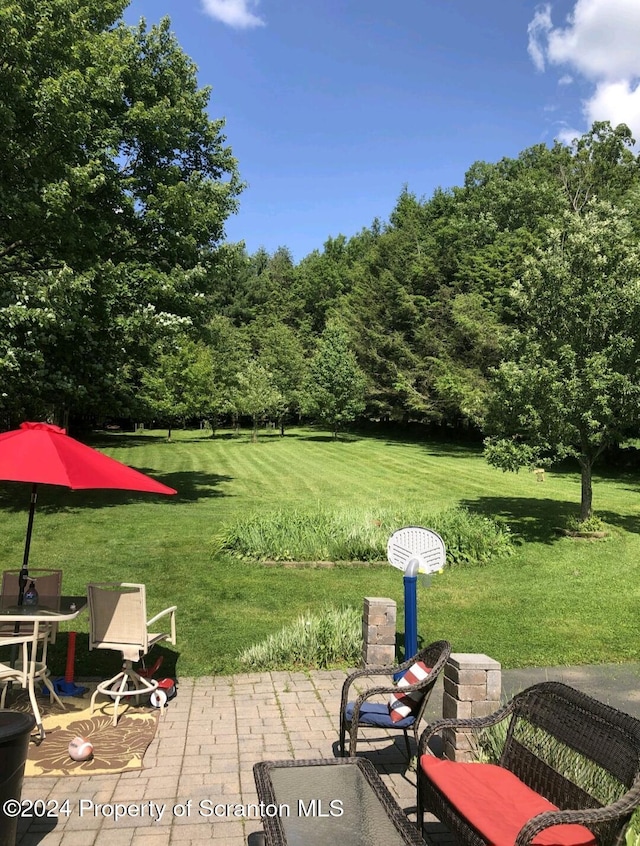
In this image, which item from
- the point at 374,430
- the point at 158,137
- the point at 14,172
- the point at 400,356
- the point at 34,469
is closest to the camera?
the point at 34,469

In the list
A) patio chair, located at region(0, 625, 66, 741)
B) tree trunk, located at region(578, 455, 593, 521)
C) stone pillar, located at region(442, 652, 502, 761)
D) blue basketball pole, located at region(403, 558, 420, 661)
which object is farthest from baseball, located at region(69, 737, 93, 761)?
tree trunk, located at region(578, 455, 593, 521)

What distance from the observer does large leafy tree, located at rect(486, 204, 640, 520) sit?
12891 millimetres

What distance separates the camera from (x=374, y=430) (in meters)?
52.7

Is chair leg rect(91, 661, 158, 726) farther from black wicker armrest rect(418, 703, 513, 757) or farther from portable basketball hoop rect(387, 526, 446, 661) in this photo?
black wicker armrest rect(418, 703, 513, 757)

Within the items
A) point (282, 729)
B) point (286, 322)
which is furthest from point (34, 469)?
point (286, 322)

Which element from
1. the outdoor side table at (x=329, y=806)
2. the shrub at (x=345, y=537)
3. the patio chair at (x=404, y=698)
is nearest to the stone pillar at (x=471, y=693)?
the patio chair at (x=404, y=698)

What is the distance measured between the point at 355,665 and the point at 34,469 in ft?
12.5

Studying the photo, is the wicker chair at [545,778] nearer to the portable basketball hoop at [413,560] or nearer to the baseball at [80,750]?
the portable basketball hoop at [413,560]

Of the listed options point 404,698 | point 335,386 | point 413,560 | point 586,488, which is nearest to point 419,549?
point 413,560

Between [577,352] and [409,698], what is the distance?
35.6 ft

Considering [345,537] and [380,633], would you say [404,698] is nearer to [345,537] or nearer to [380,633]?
[380,633]

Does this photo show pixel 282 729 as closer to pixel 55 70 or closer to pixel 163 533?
pixel 163 533

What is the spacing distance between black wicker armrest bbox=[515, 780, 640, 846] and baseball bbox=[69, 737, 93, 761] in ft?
10.4

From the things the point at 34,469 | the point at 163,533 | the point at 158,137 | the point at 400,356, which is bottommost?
the point at 163,533
